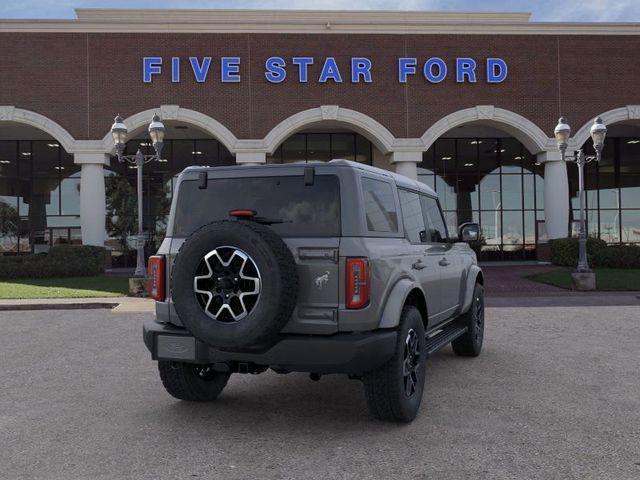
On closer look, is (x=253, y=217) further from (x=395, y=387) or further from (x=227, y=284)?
(x=395, y=387)

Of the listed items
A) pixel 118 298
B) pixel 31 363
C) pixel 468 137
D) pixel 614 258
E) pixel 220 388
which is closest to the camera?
pixel 220 388

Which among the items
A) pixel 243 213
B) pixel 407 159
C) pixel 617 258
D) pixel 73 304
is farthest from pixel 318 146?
pixel 243 213

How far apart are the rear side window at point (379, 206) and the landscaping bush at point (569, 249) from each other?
1943 cm

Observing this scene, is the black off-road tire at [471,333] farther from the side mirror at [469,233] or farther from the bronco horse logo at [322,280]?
the bronco horse logo at [322,280]

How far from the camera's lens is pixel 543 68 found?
24.8 m

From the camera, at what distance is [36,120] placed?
23.5 metres

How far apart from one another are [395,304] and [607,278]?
16432mm

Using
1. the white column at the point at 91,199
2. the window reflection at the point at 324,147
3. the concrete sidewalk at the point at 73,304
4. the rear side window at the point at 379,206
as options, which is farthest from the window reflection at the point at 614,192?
the rear side window at the point at 379,206

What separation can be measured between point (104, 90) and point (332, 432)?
887 inches

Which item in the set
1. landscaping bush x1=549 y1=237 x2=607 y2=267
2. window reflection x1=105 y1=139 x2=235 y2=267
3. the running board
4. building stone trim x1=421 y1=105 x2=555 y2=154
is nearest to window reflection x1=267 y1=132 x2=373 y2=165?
window reflection x1=105 y1=139 x2=235 y2=267

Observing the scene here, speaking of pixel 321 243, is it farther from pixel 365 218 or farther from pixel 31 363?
pixel 31 363

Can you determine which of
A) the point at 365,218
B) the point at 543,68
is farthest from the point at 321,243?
the point at 543,68

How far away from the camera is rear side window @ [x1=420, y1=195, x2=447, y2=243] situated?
6.18 m

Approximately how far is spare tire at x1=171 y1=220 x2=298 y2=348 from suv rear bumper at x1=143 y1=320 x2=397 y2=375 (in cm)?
16
